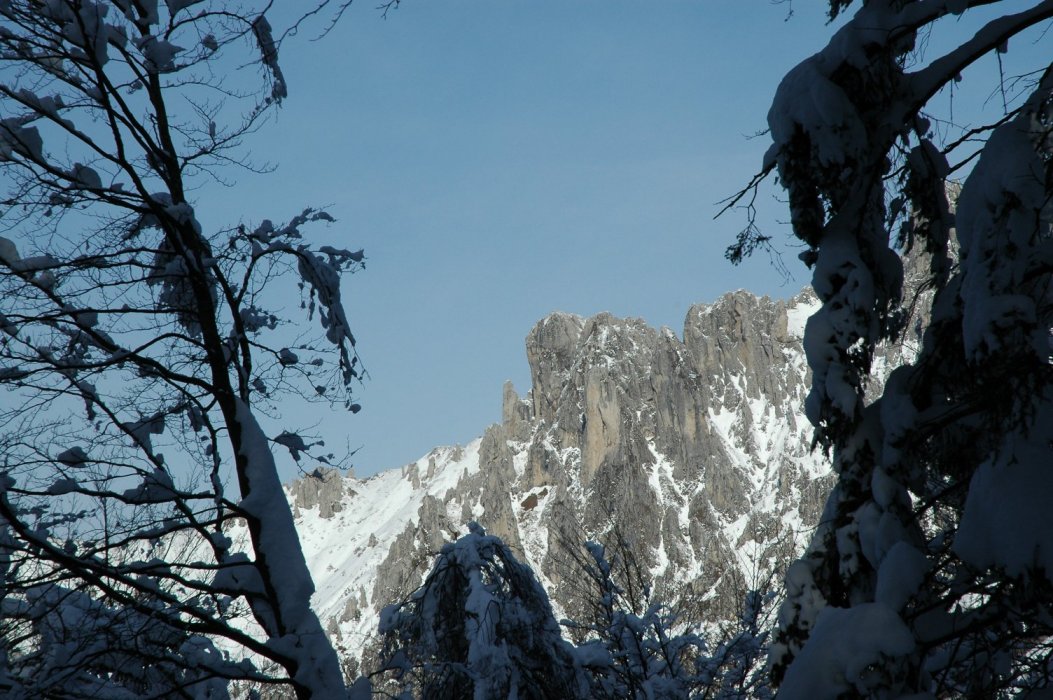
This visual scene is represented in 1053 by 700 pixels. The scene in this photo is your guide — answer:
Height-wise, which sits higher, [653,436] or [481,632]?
[653,436]

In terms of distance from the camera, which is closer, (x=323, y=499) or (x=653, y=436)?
(x=653, y=436)

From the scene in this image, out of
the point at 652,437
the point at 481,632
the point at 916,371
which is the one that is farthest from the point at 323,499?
the point at 916,371

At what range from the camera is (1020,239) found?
3408 mm

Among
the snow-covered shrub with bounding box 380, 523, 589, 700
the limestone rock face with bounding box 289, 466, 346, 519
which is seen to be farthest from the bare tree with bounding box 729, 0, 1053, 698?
the limestone rock face with bounding box 289, 466, 346, 519

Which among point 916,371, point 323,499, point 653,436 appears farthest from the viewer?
point 323,499

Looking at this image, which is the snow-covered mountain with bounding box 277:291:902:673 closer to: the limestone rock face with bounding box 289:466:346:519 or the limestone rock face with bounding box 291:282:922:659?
the limestone rock face with bounding box 291:282:922:659

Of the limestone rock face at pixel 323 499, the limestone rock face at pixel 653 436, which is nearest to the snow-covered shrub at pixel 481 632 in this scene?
the limestone rock face at pixel 653 436

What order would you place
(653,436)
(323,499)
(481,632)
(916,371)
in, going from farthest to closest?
(323,499)
(653,436)
(481,632)
(916,371)

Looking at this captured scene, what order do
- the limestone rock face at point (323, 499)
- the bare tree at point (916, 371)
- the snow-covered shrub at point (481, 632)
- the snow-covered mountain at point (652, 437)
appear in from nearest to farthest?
the bare tree at point (916, 371) → the snow-covered shrub at point (481, 632) → the snow-covered mountain at point (652, 437) → the limestone rock face at point (323, 499)

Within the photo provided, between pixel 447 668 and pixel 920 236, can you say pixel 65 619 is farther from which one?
Result: pixel 920 236

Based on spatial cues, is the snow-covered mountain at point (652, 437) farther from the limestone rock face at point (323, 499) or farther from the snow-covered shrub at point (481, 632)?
the snow-covered shrub at point (481, 632)

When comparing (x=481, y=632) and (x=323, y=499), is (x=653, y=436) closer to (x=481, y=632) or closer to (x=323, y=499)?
(x=323, y=499)

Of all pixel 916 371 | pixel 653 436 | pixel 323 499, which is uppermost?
pixel 323 499

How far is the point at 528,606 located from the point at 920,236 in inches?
164
